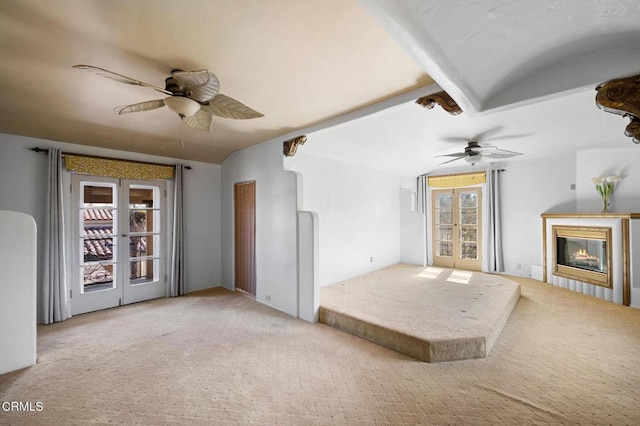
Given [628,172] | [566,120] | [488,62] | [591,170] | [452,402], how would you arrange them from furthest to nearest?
[591,170], [628,172], [566,120], [452,402], [488,62]

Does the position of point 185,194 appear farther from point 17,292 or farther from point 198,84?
point 198,84

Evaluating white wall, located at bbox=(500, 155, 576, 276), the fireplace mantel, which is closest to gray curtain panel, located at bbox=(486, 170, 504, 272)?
white wall, located at bbox=(500, 155, 576, 276)

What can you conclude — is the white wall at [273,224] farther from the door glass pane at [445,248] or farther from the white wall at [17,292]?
the door glass pane at [445,248]

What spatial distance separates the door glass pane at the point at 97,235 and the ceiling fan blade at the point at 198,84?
3189mm

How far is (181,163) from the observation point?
4996 millimetres

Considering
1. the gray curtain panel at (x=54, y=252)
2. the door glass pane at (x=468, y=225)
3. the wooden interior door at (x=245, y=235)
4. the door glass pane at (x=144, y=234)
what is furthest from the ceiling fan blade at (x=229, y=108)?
the door glass pane at (x=468, y=225)

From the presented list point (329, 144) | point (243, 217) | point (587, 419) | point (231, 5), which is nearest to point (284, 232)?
point (243, 217)

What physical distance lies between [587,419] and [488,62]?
2578mm

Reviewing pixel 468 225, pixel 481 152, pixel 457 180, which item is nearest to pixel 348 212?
pixel 481 152

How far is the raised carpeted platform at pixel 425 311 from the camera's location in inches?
108

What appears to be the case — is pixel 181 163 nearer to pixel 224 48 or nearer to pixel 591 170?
pixel 224 48

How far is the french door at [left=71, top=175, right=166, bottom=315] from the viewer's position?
4.01 meters

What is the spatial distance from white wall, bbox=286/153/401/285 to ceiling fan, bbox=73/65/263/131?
5.68 ft

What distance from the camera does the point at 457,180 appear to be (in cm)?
636
